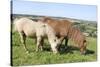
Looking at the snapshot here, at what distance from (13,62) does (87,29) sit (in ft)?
3.26

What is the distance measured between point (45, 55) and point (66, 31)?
1.30ft

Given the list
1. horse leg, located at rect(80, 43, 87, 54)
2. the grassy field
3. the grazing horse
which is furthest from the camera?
horse leg, located at rect(80, 43, 87, 54)

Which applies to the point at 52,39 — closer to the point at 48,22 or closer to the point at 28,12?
the point at 48,22

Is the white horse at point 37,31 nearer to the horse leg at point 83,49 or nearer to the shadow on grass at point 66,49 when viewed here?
the shadow on grass at point 66,49

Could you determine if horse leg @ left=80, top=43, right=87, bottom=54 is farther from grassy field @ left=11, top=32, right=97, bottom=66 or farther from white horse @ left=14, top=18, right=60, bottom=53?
white horse @ left=14, top=18, right=60, bottom=53

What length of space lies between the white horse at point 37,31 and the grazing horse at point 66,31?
0.17ft

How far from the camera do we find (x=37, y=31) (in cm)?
238

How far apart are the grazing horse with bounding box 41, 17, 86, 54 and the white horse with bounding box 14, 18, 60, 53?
53 millimetres

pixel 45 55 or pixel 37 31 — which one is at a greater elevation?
pixel 37 31

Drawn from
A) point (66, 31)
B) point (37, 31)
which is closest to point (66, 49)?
point (66, 31)

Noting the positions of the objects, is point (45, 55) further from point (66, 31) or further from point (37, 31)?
point (66, 31)

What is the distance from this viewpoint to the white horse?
2.31 m

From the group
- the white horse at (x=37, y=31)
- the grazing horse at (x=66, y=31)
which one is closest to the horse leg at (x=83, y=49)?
the grazing horse at (x=66, y=31)

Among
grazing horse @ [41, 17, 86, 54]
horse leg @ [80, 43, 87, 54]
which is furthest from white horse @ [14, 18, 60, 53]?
horse leg @ [80, 43, 87, 54]
